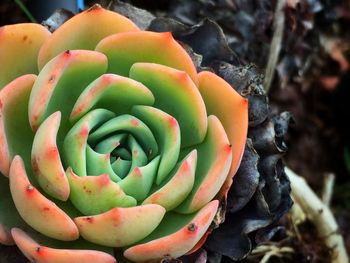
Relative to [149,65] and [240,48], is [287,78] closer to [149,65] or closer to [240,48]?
[240,48]

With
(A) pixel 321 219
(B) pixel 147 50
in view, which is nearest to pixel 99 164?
(B) pixel 147 50

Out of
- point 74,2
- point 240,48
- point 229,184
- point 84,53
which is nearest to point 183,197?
point 229,184

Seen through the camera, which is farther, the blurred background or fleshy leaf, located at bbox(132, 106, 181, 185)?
the blurred background

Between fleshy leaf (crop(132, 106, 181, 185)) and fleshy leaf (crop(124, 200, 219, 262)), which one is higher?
fleshy leaf (crop(132, 106, 181, 185))

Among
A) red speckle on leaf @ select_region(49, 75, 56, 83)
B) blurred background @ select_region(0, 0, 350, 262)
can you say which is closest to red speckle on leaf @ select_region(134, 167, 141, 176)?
red speckle on leaf @ select_region(49, 75, 56, 83)

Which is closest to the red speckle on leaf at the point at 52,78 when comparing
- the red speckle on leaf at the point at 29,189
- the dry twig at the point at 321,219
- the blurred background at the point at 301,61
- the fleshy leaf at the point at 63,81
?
the fleshy leaf at the point at 63,81

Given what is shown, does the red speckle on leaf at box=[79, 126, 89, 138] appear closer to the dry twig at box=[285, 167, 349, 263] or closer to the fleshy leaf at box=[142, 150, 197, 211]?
the fleshy leaf at box=[142, 150, 197, 211]
